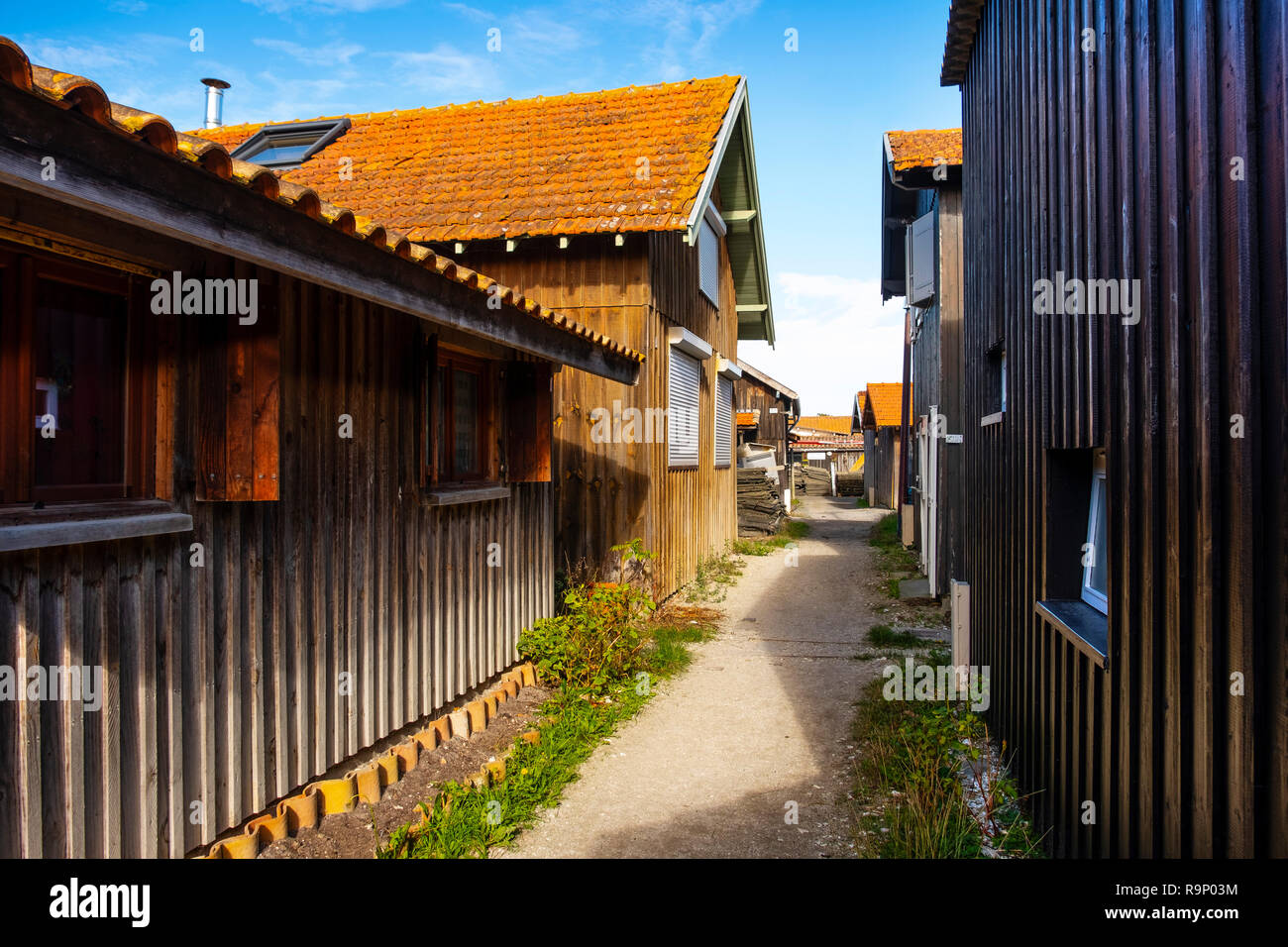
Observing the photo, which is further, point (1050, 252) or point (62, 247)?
point (1050, 252)

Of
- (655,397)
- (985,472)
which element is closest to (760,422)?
(655,397)

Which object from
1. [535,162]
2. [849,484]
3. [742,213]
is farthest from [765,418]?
[535,162]

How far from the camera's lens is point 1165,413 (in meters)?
2.78

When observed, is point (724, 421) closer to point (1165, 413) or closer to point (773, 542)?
point (773, 542)

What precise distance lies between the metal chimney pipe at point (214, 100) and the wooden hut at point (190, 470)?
13997 mm

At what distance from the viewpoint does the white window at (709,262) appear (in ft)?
40.0

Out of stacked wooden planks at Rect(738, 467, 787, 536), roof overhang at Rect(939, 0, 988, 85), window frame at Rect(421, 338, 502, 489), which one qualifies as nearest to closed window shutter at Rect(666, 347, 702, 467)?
window frame at Rect(421, 338, 502, 489)

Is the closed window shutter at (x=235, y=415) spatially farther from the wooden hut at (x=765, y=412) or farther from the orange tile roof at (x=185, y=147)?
the wooden hut at (x=765, y=412)

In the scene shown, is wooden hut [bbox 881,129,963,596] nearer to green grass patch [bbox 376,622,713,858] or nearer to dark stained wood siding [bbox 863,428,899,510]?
green grass patch [bbox 376,622,713,858]

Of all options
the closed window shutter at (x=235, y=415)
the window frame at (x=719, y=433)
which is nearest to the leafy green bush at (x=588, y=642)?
the closed window shutter at (x=235, y=415)

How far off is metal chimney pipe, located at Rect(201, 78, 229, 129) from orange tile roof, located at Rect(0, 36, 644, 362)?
1496 centimetres
